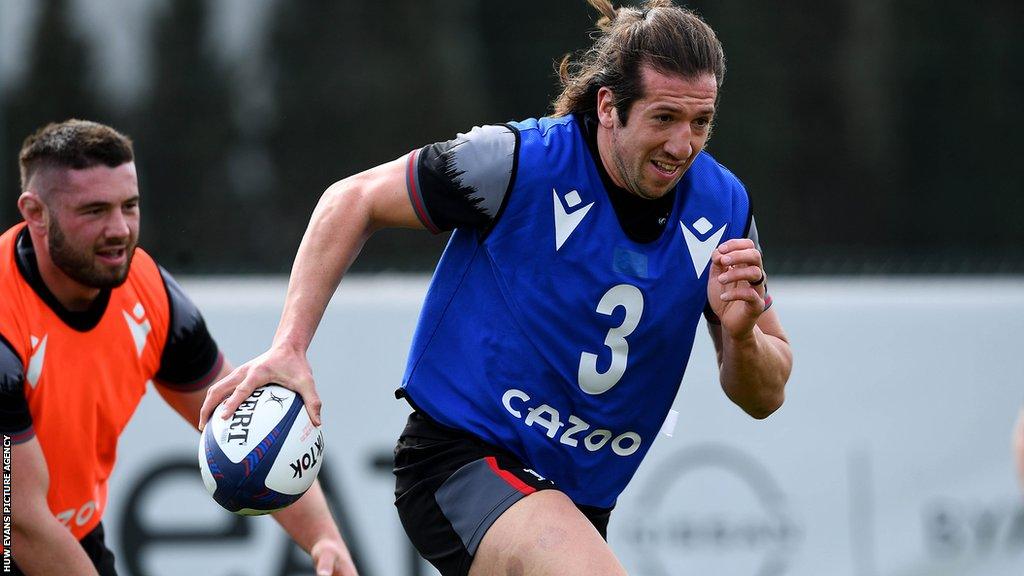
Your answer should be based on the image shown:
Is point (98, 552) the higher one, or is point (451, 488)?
point (451, 488)

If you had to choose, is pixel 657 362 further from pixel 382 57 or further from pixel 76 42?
pixel 76 42

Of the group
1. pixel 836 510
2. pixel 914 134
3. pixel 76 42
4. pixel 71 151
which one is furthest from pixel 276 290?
pixel 914 134

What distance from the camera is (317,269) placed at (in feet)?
11.5

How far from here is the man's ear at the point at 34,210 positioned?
4426 millimetres

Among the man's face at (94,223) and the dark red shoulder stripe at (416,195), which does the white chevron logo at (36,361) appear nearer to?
the man's face at (94,223)

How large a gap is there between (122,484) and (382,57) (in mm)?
2441

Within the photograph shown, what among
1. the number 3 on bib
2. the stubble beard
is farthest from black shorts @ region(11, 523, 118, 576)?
the number 3 on bib

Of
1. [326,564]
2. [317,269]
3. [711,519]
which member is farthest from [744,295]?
[711,519]

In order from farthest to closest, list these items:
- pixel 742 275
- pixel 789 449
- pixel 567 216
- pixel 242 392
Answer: pixel 789 449 < pixel 567 216 < pixel 742 275 < pixel 242 392

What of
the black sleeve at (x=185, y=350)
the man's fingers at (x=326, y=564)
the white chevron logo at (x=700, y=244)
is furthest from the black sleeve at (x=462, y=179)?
the black sleeve at (x=185, y=350)

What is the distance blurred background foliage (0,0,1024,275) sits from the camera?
271 inches

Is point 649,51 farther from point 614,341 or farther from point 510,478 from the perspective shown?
point 510,478

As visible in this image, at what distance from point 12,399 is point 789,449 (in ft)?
12.8

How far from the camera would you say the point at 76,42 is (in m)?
6.83
